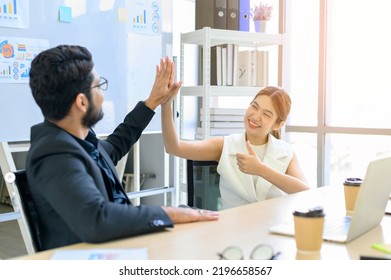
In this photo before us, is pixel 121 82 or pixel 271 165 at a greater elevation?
pixel 121 82

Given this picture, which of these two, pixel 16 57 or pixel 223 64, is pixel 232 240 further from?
pixel 223 64

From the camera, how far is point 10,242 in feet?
13.3

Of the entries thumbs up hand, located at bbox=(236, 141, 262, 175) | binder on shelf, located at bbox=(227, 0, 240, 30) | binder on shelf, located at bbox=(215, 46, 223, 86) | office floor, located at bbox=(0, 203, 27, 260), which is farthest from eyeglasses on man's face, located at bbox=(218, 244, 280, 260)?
office floor, located at bbox=(0, 203, 27, 260)

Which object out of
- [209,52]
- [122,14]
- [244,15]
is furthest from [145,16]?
[244,15]

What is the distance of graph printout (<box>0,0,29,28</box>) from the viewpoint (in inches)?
96.5

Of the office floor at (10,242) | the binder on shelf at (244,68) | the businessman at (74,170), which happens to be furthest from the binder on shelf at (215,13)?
the office floor at (10,242)

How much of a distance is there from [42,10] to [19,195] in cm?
160


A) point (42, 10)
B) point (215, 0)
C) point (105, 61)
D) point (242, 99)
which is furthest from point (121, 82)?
point (242, 99)

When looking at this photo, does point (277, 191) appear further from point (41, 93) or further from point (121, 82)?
point (121, 82)

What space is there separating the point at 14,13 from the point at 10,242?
7.54 ft

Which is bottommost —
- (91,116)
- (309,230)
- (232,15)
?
(309,230)

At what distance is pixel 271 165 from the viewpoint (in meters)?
2.14

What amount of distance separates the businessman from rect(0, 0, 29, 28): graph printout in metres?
1.24

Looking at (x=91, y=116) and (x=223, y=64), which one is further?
(x=223, y=64)
